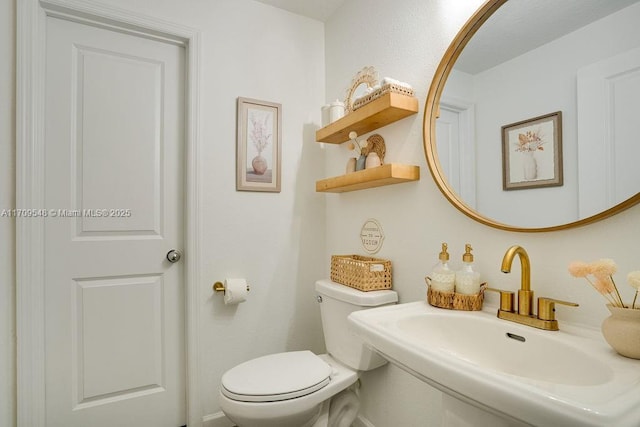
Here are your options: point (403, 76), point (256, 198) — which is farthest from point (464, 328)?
point (256, 198)

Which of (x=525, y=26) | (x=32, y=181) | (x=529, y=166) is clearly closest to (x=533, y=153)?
(x=529, y=166)

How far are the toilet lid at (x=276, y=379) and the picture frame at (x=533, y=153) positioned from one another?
3.21ft

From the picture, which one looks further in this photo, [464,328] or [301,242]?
[301,242]

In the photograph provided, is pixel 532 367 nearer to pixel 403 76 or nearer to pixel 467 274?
pixel 467 274

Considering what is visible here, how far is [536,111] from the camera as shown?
0.92m

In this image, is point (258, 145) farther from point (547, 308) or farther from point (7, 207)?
point (547, 308)

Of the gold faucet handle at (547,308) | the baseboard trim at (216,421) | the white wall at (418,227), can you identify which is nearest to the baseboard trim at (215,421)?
the baseboard trim at (216,421)

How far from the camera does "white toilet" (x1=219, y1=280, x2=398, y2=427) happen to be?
45.7 inches

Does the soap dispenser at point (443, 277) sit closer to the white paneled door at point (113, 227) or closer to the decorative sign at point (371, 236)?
the decorative sign at point (371, 236)

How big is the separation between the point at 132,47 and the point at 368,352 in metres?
1.83

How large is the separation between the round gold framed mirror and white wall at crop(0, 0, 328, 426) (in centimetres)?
91

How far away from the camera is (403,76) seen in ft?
4.61

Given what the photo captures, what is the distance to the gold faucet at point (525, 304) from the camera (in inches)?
33.0

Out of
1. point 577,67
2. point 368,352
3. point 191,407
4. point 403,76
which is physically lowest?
point 191,407
